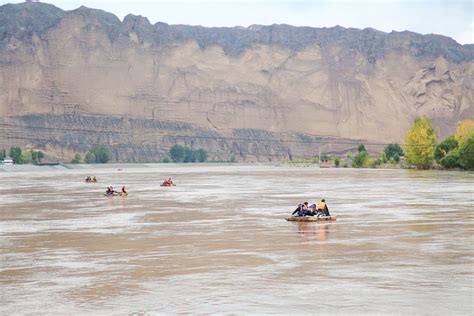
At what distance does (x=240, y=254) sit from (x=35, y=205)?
2786 cm

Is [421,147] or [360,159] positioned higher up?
[421,147]

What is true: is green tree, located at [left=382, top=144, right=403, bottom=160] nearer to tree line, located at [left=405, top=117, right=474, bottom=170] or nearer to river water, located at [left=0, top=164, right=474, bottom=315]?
tree line, located at [left=405, top=117, right=474, bottom=170]

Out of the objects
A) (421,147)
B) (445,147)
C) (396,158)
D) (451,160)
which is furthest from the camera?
(396,158)

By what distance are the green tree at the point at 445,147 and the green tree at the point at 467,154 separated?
9.64 meters

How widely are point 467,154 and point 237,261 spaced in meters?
89.8

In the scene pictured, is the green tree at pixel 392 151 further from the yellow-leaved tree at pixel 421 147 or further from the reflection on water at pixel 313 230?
the reflection on water at pixel 313 230

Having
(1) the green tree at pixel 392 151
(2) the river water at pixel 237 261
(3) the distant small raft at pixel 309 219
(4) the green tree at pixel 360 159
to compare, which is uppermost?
(1) the green tree at pixel 392 151

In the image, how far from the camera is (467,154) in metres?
109

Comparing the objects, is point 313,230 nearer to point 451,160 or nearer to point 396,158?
point 451,160

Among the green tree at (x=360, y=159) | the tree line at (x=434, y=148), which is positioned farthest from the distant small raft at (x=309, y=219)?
the green tree at (x=360, y=159)

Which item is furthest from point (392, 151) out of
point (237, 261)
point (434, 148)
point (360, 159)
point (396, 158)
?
point (237, 261)

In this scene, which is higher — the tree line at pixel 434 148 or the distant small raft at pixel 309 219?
the tree line at pixel 434 148

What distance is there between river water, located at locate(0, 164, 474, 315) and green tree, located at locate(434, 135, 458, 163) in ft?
261

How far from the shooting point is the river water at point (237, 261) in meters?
18.2
